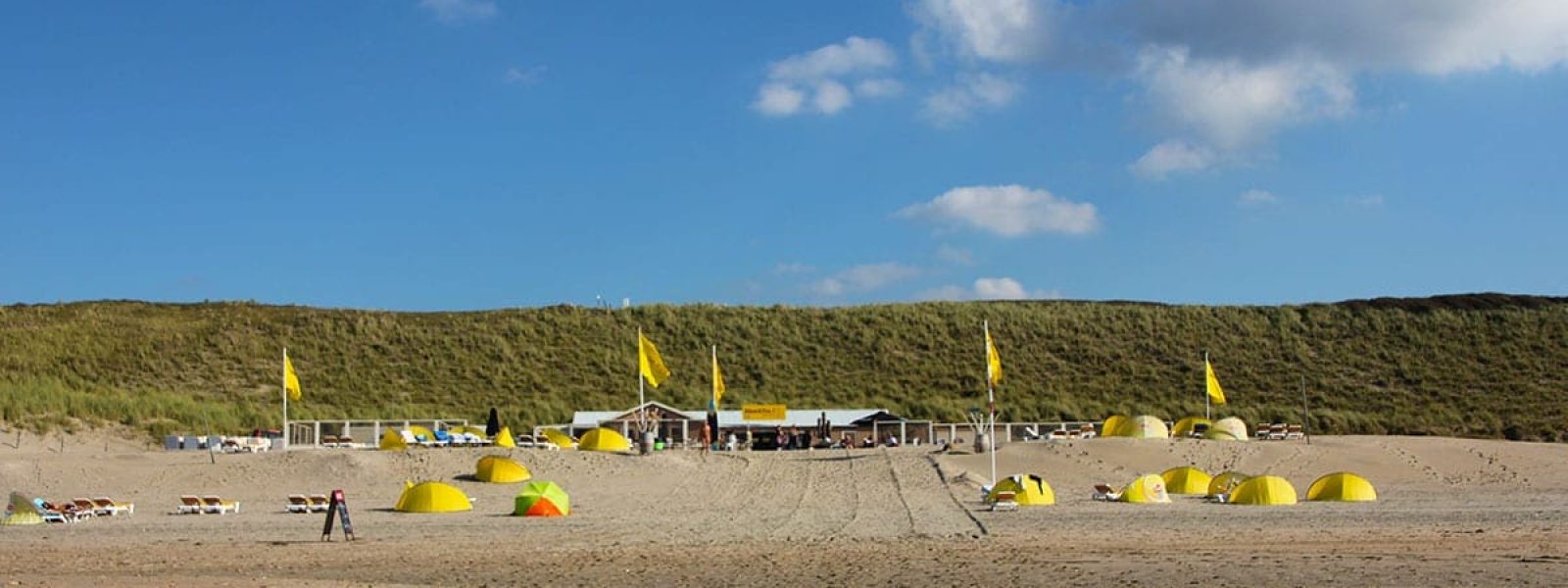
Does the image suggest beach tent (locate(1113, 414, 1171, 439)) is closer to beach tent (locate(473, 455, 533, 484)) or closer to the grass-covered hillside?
beach tent (locate(473, 455, 533, 484))

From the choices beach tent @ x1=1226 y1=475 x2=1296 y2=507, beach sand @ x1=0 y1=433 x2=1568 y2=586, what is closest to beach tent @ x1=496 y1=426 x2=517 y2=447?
beach sand @ x1=0 y1=433 x2=1568 y2=586

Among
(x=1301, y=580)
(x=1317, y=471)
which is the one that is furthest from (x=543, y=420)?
(x=1301, y=580)

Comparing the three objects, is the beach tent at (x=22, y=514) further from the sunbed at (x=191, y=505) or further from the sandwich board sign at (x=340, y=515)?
the sandwich board sign at (x=340, y=515)

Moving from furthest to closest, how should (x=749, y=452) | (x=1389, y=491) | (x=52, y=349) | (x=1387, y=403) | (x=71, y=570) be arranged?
(x=52, y=349), (x=1387, y=403), (x=749, y=452), (x=1389, y=491), (x=71, y=570)

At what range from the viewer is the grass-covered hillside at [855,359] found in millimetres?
51719

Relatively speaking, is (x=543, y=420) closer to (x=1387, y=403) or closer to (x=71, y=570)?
(x=1387, y=403)

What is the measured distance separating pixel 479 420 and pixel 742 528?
100ft

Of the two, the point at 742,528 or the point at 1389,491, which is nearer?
the point at 742,528

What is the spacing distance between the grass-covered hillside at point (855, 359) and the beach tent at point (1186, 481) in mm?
22957

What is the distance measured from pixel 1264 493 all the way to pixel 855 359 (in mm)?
36967

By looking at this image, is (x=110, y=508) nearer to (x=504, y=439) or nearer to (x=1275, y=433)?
(x=504, y=439)

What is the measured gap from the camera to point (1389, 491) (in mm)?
26438

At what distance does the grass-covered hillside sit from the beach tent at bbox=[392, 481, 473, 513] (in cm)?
2239

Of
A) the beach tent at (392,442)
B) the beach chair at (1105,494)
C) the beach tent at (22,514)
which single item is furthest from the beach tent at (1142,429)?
the beach tent at (22,514)
